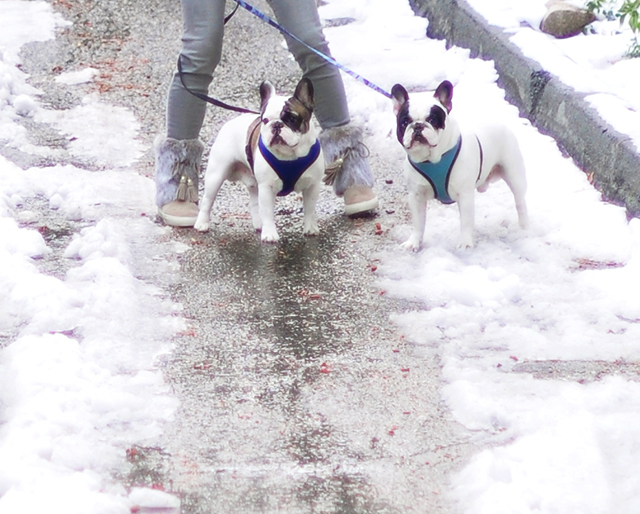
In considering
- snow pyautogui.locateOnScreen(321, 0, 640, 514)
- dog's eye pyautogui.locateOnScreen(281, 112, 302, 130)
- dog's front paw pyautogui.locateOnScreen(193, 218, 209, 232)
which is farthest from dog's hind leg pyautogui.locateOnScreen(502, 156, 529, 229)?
dog's front paw pyautogui.locateOnScreen(193, 218, 209, 232)

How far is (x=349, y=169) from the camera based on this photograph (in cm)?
534

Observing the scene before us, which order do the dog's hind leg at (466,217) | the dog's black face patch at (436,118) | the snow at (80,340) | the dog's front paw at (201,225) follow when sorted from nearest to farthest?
the snow at (80,340) → the dog's black face patch at (436,118) → the dog's hind leg at (466,217) → the dog's front paw at (201,225)

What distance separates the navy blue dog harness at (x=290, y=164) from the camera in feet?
15.5

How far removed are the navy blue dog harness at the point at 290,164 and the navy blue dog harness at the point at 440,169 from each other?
45 cm

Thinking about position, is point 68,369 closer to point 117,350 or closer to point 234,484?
point 117,350

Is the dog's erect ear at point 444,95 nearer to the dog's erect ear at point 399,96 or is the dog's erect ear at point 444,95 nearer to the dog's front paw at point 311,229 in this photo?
the dog's erect ear at point 399,96

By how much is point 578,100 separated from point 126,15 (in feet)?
14.8

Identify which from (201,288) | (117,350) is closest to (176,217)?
(201,288)

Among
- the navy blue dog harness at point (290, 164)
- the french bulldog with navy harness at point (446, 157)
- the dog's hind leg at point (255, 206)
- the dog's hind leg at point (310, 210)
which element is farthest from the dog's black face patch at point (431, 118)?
the dog's hind leg at point (255, 206)

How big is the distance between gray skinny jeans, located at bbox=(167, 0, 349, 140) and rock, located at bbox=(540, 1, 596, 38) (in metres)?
2.47

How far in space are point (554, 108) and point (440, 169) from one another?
165 centimetres

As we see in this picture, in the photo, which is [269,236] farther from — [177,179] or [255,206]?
[177,179]

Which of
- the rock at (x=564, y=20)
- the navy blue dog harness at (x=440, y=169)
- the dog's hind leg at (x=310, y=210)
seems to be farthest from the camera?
the rock at (x=564, y=20)

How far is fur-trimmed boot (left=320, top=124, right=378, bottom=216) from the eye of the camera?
5.29 m
